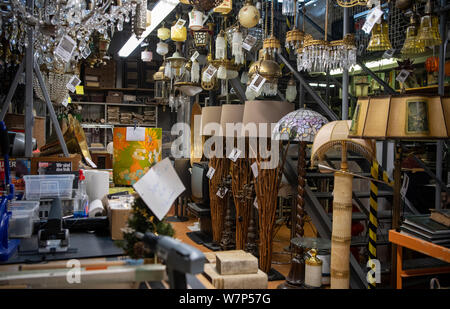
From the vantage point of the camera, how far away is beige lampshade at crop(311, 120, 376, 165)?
2.87 m

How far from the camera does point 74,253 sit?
1813 mm

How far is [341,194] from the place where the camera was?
113 inches

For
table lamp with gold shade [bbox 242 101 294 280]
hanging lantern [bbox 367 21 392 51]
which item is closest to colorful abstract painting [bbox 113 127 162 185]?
table lamp with gold shade [bbox 242 101 294 280]

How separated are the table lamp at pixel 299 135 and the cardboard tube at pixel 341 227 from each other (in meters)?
0.65

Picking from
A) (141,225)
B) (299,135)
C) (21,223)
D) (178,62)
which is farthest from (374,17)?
(178,62)

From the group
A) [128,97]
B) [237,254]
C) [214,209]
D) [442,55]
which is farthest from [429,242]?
[128,97]

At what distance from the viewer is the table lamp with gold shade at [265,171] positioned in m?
3.83

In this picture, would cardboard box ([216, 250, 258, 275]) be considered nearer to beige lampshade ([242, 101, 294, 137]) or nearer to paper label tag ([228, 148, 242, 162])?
beige lampshade ([242, 101, 294, 137])

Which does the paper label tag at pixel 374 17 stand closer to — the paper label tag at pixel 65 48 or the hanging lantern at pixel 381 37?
the hanging lantern at pixel 381 37

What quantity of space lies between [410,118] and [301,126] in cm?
117

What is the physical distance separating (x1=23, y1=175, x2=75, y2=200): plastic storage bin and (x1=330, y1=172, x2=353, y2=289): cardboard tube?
1803 mm

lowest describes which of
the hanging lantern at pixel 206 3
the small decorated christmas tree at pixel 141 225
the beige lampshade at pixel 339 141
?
the small decorated christmas tree at pixel 141 225

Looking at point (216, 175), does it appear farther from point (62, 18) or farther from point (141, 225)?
point (141, 225)

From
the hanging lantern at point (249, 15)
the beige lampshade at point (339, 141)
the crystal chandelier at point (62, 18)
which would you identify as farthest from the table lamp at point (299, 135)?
the crystal chandelier at point (62, 18)
